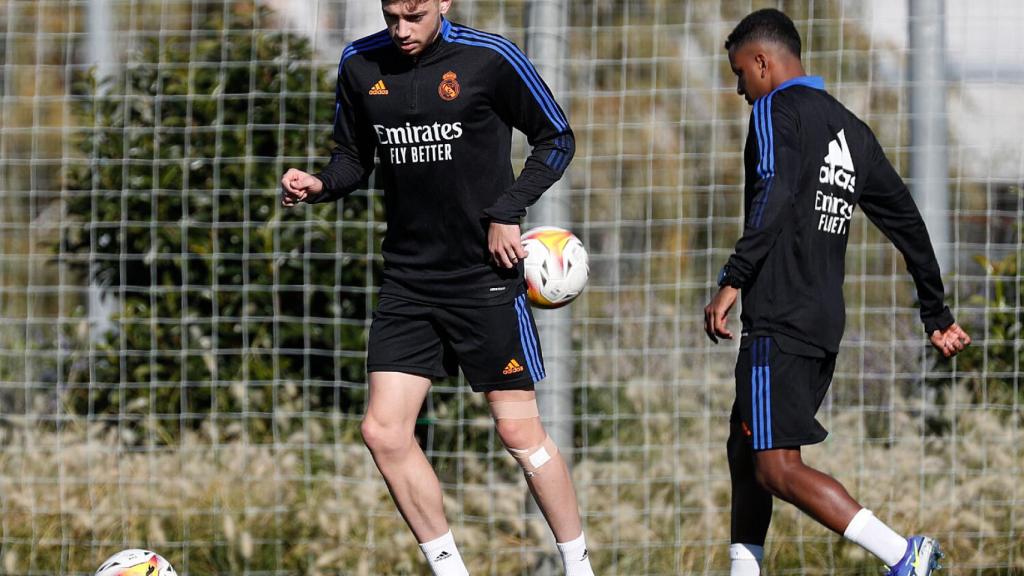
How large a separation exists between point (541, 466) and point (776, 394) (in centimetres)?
88

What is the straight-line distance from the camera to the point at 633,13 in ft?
31.0

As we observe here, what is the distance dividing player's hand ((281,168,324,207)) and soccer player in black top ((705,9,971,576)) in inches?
57.0

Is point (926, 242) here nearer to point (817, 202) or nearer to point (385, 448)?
point (817, 202)

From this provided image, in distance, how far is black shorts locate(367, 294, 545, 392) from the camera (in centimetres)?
461

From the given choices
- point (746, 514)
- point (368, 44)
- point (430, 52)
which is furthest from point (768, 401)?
point (368, 44)

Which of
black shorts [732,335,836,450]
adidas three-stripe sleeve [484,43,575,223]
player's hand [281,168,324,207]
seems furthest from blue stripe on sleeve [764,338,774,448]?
player's hand [281,168,324,207]

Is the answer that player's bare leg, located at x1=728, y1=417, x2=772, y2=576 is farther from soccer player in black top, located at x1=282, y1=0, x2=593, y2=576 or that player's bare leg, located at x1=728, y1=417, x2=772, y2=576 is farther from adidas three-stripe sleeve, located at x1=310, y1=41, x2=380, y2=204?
adidas three-stripe sleeve, located at x1=310, y1=41, x2=380, y2=204

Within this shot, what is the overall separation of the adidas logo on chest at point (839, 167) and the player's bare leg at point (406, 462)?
1594mm

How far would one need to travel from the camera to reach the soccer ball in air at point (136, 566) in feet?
15.0

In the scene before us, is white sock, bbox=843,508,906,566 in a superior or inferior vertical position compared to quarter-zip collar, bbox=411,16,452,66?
inferior

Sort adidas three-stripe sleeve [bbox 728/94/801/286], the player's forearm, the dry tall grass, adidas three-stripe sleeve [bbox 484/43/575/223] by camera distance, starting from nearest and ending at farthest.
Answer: adidas three-stripe sleeve [bbox 728/94/801/286]
adidas three-stripe sleeve [bbox 484/43/575/223]
the player's forearm
the dry tall grass

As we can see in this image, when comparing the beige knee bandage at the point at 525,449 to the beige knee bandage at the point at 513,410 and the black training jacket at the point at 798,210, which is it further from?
the black training jacket at the point at 798,210

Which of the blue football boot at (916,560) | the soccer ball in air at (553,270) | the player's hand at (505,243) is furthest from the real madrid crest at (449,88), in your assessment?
the blue football boot at (916,560)

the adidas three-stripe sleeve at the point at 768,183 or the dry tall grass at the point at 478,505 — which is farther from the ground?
the adidas three-stripe sleeve at the point at 768,183
